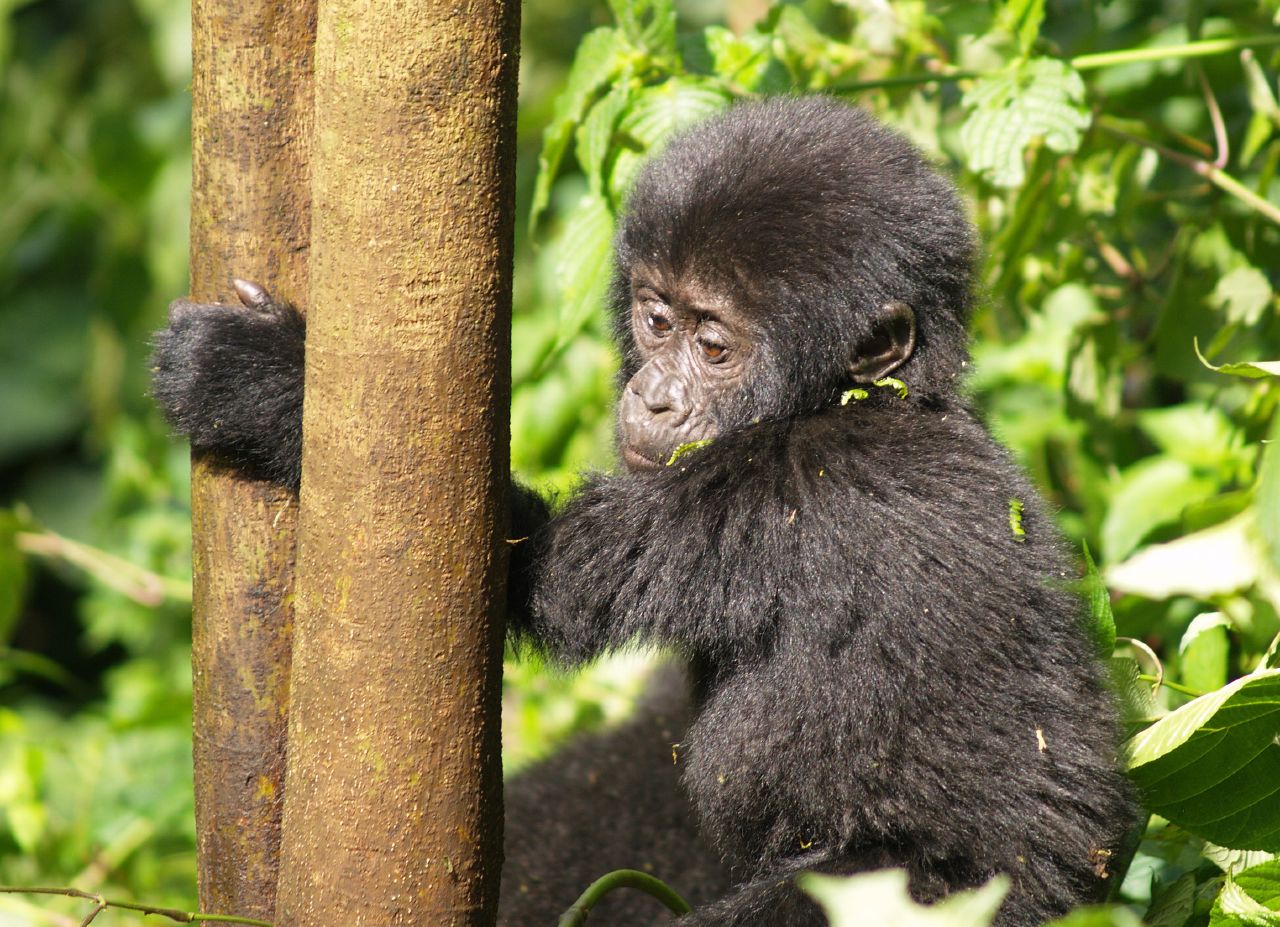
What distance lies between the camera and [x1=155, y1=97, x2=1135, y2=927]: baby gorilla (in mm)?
2594

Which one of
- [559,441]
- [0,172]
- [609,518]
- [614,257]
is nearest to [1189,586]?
[609,518]

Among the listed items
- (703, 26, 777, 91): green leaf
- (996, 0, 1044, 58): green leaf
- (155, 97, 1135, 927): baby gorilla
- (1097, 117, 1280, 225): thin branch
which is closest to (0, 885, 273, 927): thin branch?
(155, 97, 1135, 927): baby gorilla

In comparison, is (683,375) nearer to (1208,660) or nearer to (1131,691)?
(1131,691)

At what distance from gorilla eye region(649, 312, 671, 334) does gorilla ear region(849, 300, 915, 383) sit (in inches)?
18.4

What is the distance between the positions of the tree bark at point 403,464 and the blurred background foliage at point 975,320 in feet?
2.58

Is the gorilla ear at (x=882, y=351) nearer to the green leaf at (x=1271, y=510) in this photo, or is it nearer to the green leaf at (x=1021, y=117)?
the green leaf at (x=1021, y=117)

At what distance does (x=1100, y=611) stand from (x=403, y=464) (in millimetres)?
1567

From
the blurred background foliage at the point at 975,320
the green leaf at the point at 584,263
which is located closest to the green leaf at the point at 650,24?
the blurred background foliage at the point at 975,320

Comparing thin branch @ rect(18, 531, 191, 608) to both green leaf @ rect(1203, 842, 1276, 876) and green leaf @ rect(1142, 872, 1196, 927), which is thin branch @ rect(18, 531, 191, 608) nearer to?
green leaf @ rect(1142, 872, 1196, 927)

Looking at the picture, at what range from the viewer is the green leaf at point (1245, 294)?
379 cm

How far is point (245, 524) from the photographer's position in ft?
8.17

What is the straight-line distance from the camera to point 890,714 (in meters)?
2.61

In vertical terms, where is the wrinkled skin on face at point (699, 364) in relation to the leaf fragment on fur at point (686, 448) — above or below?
above

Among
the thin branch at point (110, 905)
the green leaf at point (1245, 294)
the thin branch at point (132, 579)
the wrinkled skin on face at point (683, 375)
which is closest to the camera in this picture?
the thin branch at point (110, 905)
